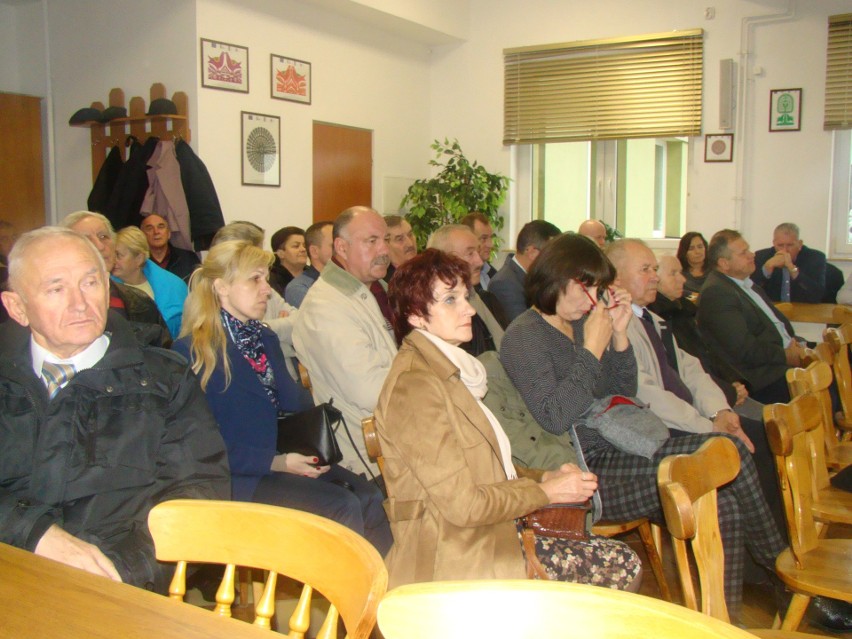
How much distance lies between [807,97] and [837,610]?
514 cm

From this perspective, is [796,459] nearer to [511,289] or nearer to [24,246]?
[24,246]

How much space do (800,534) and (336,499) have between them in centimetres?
134

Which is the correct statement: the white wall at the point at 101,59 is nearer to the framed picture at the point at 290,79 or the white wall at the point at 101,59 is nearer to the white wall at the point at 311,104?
the white wall at the point at 311,104

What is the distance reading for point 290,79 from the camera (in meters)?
6.29

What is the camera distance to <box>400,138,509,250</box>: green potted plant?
7.26 m

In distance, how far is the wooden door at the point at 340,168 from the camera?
668 cm

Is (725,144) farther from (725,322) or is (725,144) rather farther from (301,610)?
(301,610)

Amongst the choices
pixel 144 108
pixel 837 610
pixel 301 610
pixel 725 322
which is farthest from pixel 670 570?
pixel 144 108

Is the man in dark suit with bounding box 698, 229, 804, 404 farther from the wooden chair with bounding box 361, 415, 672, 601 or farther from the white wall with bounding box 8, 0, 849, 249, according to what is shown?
the white wall with bounding box 8, 0, 849, 249

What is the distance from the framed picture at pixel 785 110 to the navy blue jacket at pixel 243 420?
18.4ft

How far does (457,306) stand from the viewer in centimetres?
215

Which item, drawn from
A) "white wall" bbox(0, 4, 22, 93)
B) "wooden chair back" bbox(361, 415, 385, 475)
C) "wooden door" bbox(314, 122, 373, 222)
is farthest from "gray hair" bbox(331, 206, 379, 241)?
"white wall" bbox(0, 4, 22, 93)

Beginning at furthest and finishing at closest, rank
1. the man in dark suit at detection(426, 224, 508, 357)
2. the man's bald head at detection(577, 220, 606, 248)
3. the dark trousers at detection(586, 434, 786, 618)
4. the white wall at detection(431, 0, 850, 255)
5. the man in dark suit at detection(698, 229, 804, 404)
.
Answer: the white wall at detection(431, 0, 850, 255) < the man's bald head at detection(577, 220, 606, 248) < the man in dark suit at detection(698, 229, 804, 404) < the man in dark suit at detection(426, 224, 508, 357) < the dark trousers at detection(586, 434, 786, 618)

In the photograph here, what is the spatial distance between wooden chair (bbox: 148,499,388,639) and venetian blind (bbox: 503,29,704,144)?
6.50m
